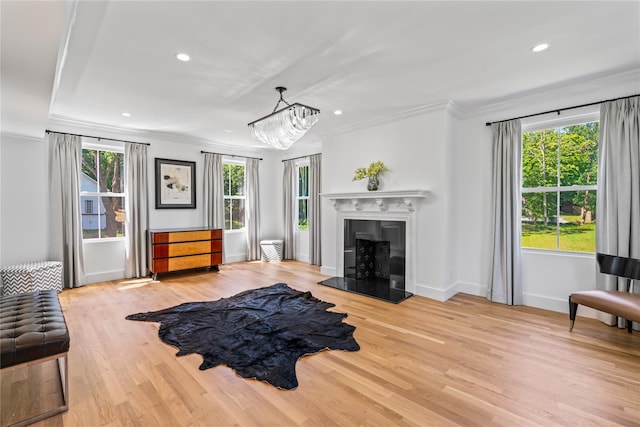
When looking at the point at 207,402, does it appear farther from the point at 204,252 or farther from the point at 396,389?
the point at 204,252

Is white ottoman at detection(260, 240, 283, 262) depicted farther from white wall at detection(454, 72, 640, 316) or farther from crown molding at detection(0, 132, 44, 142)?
crown molding at detection(0, 132, 44, 142)

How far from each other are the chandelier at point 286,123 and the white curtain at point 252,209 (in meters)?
3.46

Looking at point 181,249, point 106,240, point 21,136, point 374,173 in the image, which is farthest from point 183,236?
point 374,173

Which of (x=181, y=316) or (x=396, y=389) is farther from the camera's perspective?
(x=181, y=316)

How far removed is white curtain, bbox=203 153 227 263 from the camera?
6.31m

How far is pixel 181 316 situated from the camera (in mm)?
3533

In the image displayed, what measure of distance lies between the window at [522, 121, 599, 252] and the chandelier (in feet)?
9.76

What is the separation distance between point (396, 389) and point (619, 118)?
12.0 ft

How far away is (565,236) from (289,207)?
5.15m

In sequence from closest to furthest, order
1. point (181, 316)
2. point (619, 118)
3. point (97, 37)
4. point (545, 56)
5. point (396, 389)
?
point (396, 389) < point (97, 37) < point (545, 56) < point (619, 118) < point (181, 316)

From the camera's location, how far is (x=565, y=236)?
3738 millimetres

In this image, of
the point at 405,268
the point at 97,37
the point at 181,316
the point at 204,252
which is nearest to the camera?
the point at 97,37

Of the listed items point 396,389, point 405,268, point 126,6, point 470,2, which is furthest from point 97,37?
point 405,268

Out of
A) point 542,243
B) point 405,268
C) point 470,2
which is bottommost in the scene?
point 405,268
